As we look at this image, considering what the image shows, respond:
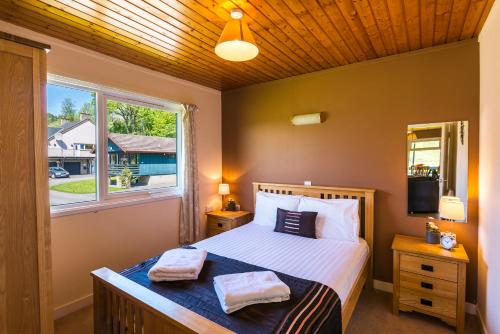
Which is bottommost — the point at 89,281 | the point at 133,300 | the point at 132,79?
the point at 89,281

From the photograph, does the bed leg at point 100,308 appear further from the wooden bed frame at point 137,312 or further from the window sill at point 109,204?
the window sill at point 109,204

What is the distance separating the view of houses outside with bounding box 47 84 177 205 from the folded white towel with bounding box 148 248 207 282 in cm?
133

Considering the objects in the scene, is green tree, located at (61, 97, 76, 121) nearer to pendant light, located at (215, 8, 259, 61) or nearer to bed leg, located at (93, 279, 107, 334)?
bed leg, located at (93, 279, 107, 334)

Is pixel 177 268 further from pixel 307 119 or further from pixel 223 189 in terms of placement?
pixel 307 119

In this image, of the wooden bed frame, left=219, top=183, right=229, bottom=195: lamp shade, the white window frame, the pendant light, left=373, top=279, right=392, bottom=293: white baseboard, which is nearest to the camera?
the wooden bed frame

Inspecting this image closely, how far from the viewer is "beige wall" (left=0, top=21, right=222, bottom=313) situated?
7.57 feet

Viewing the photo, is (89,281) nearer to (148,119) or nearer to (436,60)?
(148,119)

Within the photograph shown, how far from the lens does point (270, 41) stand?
7.68 ft

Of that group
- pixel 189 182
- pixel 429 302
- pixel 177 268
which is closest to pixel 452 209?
pixel 429 302

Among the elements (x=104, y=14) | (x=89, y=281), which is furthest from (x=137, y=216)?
(x=104, y=14)

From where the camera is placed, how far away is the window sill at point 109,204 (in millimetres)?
2332

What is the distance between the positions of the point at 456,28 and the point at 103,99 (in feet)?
11.1

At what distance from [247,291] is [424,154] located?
222 centimetres

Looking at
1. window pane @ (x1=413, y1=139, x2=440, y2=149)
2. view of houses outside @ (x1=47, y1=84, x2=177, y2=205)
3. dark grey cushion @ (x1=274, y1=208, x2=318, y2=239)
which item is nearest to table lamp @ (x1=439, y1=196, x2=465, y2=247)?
window pane @ (x1=413, y1=139, x2=440, y2=149)
